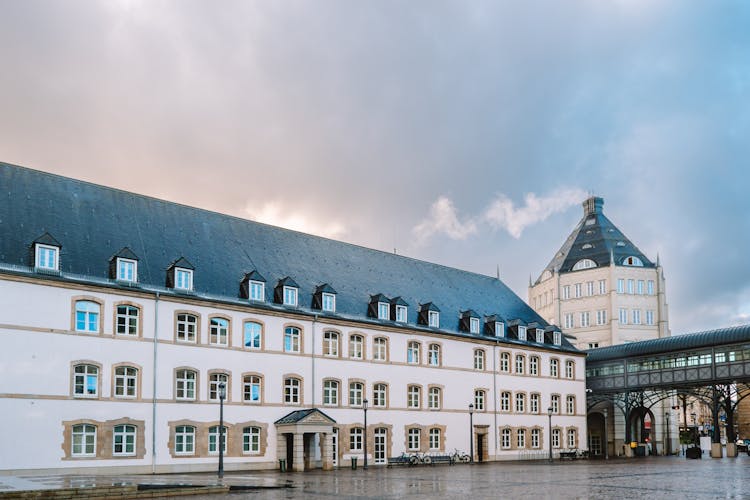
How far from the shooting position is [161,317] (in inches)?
1585

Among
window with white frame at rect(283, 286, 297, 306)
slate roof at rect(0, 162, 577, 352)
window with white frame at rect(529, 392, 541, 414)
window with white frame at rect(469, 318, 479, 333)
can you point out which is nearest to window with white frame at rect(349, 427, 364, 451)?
slate roof at rect(0, 162, 577, 352)

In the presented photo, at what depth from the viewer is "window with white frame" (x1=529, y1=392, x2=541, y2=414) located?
6219cm

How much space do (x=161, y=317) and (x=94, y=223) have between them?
6.27 meters

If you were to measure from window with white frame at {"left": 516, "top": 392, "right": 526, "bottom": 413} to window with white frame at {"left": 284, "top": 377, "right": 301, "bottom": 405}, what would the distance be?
21332mm

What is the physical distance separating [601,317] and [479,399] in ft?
111

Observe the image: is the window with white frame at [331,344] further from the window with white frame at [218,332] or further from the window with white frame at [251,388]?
the window with white frame at [218,332]

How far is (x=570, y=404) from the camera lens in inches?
2616

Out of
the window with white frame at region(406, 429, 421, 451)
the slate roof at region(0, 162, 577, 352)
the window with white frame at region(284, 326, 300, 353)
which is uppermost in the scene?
the slate roof at region(0, 162, 577, 352)

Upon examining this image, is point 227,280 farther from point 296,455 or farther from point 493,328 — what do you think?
point 493,328

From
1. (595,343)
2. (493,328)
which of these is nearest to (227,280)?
(493,328)

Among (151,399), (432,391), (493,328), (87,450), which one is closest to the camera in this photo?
(87,450)

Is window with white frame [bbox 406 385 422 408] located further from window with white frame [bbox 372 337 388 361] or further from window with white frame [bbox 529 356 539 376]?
window with white frame [bbox 529 356 539 376]

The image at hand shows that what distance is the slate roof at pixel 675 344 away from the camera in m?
60.3

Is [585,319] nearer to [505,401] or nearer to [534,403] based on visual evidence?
[534,403]
